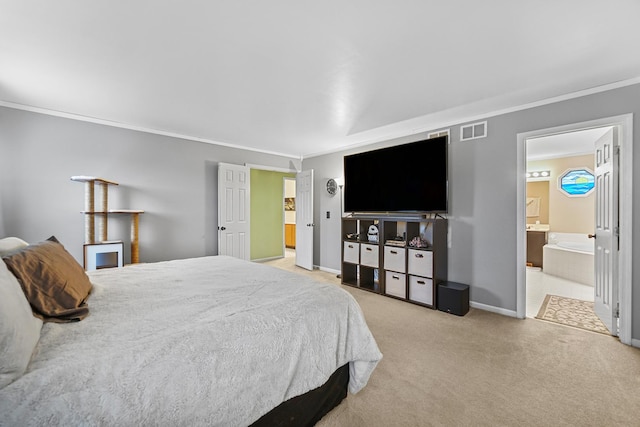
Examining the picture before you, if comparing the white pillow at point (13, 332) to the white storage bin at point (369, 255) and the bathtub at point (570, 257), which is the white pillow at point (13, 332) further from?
the bathtub at point (570, 257)

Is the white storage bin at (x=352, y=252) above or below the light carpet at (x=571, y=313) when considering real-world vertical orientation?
above

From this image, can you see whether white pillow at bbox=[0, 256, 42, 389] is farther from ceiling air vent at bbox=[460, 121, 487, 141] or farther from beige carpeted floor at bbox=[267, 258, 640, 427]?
ceiling air vent at bbox=[460, 121, 487, 141]

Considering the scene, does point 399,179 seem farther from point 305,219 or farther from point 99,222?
point 99,222

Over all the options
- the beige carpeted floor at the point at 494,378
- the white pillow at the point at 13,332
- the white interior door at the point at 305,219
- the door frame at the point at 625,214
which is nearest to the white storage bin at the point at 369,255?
the beige carpeted floor at the point at 494,378

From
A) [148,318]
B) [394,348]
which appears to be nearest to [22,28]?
[148,318]

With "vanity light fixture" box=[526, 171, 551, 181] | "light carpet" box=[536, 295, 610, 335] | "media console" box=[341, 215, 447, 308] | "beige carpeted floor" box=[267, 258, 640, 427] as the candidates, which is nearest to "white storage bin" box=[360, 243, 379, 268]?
"media console" box=[341, 215, 447, 308]

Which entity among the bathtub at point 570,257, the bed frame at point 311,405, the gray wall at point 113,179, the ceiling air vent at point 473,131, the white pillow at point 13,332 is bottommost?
the bed frame at point 311,405

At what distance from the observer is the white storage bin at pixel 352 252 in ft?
14.4

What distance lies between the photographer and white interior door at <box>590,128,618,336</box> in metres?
2.68

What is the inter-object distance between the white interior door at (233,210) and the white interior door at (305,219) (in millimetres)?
1117

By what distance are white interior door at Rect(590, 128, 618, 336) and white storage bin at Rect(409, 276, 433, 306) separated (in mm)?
1706

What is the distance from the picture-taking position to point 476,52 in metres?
2.12

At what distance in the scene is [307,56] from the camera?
2.18m

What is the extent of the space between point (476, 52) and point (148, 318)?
9.31 ft
